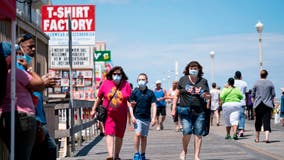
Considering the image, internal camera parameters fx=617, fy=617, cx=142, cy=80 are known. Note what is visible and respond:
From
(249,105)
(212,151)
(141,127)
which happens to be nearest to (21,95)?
(141,127)

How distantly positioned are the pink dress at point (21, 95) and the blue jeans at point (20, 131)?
68 millimetres

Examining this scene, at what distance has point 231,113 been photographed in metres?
16.7

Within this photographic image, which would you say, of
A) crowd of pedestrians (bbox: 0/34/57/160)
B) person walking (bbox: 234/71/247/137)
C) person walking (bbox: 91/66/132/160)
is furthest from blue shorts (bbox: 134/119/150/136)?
person walking (bbox: 234/71/247/137)

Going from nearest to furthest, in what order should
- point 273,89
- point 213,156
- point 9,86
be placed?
point 9,86, point 213,156, point 273,89

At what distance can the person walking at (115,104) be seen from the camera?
11.0 meters

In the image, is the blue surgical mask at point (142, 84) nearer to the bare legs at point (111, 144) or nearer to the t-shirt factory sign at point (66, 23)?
the bare legs at point (111, 144)

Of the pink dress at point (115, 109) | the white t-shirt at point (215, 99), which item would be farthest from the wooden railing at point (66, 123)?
the white t-shirt at point (215, 99)

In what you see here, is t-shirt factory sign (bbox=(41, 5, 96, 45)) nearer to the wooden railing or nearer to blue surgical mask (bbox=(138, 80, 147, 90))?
the wooden railing

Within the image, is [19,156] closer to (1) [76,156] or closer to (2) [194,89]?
(2) [194,89]

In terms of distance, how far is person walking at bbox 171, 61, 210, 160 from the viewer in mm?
10695

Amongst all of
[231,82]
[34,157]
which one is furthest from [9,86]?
[231,82]

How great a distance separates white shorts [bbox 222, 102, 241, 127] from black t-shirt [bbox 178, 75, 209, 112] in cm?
565

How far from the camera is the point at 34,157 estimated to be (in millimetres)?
6562

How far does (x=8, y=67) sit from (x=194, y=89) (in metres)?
5.61
